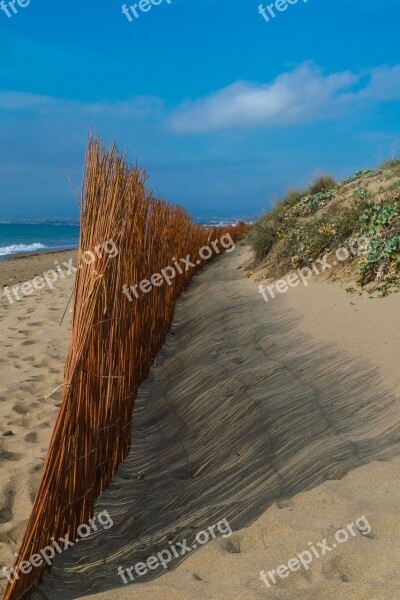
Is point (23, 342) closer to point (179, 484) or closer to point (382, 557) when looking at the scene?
point (179, 484)

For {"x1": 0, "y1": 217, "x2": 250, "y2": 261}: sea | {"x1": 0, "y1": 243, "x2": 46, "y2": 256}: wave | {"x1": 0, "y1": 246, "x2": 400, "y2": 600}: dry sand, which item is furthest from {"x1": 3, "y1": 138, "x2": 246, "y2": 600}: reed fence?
{"x1": 0, "y1": 243, "x2": 46, "y2": 256}: wave

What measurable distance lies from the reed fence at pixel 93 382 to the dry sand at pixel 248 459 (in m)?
0.15

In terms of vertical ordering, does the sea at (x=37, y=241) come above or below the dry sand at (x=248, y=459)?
above

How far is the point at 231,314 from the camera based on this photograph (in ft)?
17.6

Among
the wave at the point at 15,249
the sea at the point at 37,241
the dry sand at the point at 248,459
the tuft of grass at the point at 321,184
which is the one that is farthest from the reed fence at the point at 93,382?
the wave at the point at 15,249

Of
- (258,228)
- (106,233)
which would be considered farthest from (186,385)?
(258,228)

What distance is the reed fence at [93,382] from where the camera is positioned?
1.80 meters

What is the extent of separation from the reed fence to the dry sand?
15cm

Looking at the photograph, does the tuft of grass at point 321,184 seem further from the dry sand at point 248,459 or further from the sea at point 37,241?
the dry sand at point 248,459

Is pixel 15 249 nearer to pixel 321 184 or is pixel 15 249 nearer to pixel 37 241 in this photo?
pixel 37 241

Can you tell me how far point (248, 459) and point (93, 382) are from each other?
82 centimetres

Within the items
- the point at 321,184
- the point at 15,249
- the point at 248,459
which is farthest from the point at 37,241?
the point at 248,459

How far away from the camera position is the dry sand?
5.48 feet

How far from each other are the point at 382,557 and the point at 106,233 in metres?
1.44
